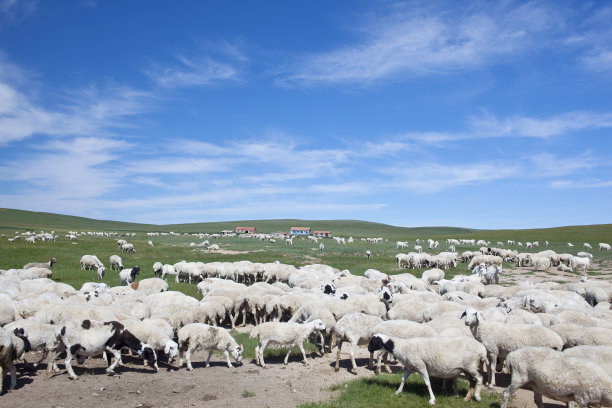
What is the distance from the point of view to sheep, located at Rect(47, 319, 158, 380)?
384 inches

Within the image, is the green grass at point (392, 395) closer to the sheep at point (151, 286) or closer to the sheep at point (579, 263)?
the sheep at point (151, 286)

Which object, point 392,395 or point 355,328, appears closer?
point 392,395

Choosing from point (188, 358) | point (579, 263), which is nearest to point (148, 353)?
point (188, 358)

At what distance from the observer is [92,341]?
9.86 meters

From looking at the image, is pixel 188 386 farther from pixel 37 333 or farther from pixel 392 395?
pixel 392 395

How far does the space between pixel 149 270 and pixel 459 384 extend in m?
28.0

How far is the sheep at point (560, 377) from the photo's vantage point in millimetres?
6949

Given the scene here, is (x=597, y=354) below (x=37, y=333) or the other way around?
the other way around

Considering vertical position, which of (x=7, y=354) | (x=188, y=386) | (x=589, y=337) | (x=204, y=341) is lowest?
(x=188, y=386)

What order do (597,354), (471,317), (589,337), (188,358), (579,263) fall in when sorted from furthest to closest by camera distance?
(579,263) → (188,358) → (471,317) → (589,337) → (597,354)

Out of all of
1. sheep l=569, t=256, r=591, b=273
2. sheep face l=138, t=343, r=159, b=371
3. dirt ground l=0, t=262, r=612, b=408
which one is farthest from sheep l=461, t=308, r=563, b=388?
sheep l=569, t=256, r=591, b=273

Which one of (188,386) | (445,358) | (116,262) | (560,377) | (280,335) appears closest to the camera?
(560,377)

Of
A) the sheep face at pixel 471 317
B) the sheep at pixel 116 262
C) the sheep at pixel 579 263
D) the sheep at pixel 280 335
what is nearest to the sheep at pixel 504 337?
the sheep face at pixel 471 317

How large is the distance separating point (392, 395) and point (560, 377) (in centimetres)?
329
